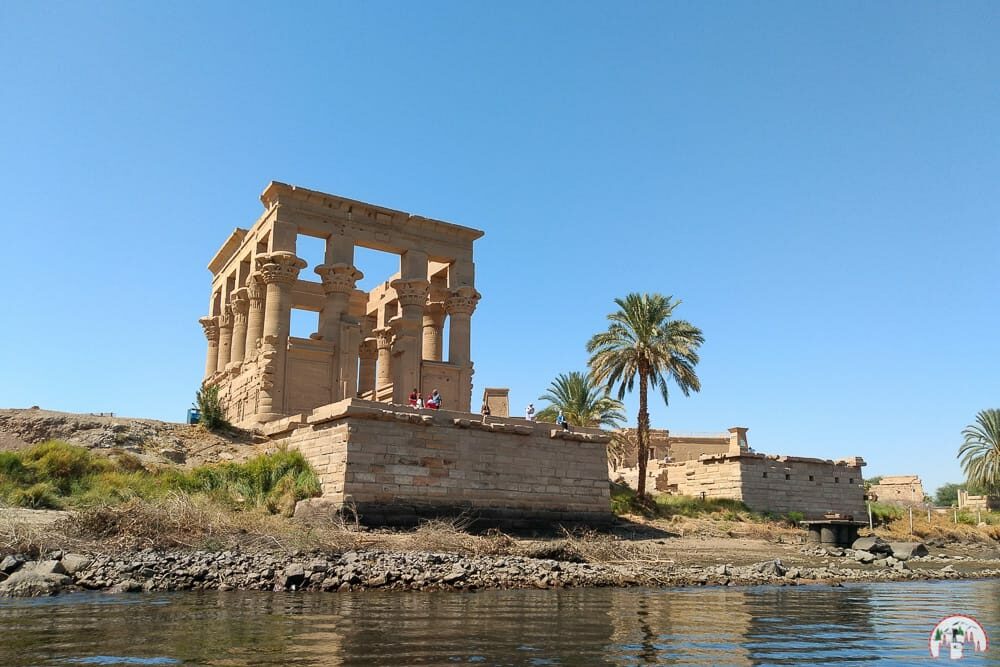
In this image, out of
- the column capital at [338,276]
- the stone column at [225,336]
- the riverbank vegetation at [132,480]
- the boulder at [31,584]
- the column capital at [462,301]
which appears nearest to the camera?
the boulder at [31,584]

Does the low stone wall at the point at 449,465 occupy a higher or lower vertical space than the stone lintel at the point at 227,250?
lower

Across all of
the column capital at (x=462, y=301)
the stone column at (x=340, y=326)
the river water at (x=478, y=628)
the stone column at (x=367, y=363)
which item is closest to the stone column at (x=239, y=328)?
the stone column at (x=340, y=326)

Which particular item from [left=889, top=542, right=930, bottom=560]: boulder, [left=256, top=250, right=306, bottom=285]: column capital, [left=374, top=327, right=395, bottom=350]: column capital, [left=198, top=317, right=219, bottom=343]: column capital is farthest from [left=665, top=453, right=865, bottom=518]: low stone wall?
[left=198, top=317, right=219, bottom=343]: column capital

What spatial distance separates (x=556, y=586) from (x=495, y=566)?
1124 mm

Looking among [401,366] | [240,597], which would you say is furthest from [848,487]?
[240,597]

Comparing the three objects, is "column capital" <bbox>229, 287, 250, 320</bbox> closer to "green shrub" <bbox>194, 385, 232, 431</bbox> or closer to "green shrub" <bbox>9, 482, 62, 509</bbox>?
"green shrub" <bbox>194, 385, 232, 431</bbox>

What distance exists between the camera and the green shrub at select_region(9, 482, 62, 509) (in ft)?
58.1

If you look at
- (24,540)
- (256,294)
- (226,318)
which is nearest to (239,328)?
(226,318)

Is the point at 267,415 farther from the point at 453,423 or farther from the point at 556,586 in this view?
the point at 556,586

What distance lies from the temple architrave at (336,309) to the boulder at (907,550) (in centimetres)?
1479

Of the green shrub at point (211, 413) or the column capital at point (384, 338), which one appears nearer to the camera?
the green shrub at point (211, 413)

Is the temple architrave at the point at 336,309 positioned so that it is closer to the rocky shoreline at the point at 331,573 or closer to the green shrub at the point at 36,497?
the green shrub at the point at 36,497

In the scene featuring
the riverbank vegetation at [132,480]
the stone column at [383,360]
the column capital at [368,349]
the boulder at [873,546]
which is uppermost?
the column capital at [368,349]

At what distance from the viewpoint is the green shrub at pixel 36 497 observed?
698 inches
